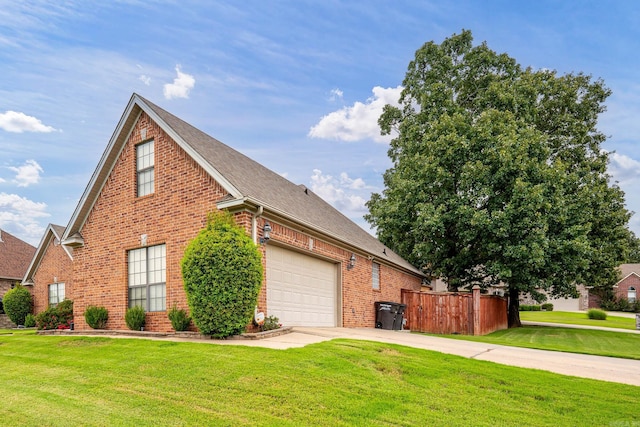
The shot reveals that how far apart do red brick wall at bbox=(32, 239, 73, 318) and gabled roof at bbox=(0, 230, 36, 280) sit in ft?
12.5

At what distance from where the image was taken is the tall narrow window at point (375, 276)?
1798cm

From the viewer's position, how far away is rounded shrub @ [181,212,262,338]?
938 cm

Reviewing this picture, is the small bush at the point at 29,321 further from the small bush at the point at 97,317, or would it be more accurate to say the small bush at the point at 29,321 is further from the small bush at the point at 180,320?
the small bush at the point at 180,320

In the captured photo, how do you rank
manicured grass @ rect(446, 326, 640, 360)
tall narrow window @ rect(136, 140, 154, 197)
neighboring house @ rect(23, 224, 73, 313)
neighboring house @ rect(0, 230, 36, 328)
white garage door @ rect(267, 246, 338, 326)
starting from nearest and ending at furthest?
white garage door @ rect(267, 246, 338, 326) < manicured grass @ rect(446, 326, 640, 360) < tall narrow window @ rect(136, 140, 154, 197) < neighboring house @ rect(23, 224, 73, 313) < neighboring house @ rect(0, 230, 36, 328)

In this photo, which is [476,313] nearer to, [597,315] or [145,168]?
[145,168]

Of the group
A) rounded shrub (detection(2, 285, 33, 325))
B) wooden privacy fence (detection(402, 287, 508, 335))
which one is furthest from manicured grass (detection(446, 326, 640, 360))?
rounded shrub (detection(2, 285, 33, 325))

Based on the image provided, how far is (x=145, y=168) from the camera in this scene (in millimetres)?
12953

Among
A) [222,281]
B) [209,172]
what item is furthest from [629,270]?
[222,281]

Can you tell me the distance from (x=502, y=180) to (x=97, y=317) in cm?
1702

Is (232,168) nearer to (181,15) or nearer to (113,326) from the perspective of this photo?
(181,15)

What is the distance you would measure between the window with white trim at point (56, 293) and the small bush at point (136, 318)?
46.9ft

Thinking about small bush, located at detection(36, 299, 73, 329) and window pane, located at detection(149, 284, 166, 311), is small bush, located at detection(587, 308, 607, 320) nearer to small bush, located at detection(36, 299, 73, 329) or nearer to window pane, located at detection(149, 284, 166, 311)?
window pane, located at detection(149, 284, 166, 311)

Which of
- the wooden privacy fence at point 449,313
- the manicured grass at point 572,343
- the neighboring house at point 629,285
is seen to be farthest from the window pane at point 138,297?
the neighboring house at point 629,285

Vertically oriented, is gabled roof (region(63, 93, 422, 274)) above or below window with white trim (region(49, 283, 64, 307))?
above
